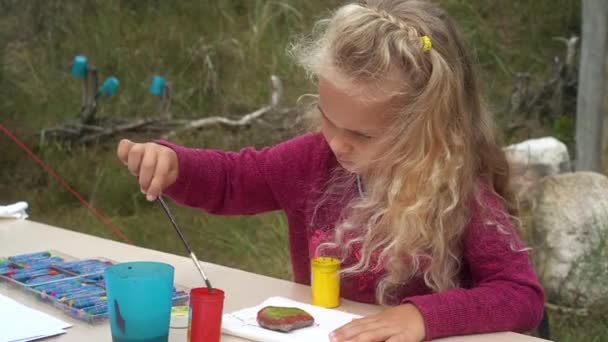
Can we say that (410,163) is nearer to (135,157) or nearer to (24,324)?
(135,157)

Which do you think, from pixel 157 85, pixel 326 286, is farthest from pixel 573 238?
pixel 157 85

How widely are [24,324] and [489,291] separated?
68 centimetres

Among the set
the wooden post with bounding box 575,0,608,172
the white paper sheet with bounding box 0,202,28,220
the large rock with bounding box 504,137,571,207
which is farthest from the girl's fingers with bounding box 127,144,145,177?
the wooden post with bounding box 575,0,608,172

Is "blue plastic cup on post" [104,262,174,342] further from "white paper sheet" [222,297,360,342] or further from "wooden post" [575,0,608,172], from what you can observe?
"wooden post" [575,0,608,172]

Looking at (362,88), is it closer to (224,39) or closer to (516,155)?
(516,155)

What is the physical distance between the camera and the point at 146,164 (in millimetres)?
1366

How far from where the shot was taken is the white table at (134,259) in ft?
3.98

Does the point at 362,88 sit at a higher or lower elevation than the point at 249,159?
higher

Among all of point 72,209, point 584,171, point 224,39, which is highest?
point 224,39

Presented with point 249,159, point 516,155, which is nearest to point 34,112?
point 516,155

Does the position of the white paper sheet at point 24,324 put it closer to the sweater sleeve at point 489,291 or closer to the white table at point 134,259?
the white table at point 134,259

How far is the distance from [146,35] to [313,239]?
9.50 feet

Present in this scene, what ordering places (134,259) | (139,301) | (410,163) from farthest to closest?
(134,259) → (410,163) → (139,301)

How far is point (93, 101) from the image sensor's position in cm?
394
